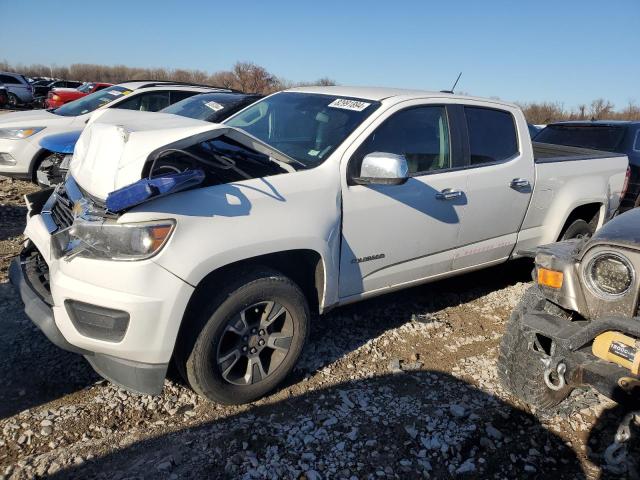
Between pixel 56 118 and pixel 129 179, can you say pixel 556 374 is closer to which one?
pixel 129 179

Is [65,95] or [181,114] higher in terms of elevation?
[181,114]

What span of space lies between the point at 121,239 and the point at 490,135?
10.0ft

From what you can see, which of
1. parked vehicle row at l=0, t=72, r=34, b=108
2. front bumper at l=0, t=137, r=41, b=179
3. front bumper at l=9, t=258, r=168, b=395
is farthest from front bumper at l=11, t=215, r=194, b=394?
parked vehicle row at l=0, t=72, r=34, b=108

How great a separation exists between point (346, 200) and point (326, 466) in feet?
4.97

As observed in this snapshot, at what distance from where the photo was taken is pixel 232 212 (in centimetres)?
249

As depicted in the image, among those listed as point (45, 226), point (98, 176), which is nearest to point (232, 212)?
point (98, 176)

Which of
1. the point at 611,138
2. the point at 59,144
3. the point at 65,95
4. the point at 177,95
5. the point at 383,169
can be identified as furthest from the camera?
the point at 65,95

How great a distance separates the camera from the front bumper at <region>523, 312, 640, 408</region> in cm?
214

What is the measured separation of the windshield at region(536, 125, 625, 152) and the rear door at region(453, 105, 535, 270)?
377 centimetres

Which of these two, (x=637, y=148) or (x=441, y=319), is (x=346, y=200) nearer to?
(x=441, y=319)

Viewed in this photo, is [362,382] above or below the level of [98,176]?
below

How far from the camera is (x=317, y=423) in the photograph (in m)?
2.72

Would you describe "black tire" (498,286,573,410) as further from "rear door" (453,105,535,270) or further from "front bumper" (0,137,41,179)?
"front bumper" (0,137,41,179)

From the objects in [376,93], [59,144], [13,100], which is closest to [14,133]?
[59,144]
